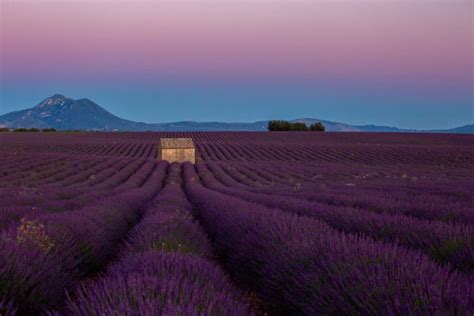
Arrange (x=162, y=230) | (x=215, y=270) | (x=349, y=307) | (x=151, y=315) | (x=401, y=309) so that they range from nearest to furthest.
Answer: (x=151, y=315) < (x=401, y=309) < (x=349, y=307) < (x=215, y=270) < (x=162, y=230)

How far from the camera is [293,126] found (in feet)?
318

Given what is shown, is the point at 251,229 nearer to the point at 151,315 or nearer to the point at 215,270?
the point at 215,270

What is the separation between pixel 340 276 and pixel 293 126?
314ft

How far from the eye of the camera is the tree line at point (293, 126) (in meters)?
96.8

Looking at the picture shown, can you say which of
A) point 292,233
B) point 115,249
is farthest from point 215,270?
point 115,249

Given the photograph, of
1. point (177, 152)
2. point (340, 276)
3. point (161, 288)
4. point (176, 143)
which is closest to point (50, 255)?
point (161, 288)

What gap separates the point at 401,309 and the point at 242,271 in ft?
10.0

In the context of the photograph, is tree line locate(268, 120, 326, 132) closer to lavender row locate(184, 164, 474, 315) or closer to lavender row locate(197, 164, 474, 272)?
lavender row locate(197, 164, 474, 272)

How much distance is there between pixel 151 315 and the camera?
5.17 feet

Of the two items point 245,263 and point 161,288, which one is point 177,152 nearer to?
point 245,263

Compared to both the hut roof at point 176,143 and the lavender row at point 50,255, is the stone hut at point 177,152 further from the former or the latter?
the lavender row at point 50,255

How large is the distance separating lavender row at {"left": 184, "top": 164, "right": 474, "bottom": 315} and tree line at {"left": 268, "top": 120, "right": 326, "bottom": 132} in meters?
92.8

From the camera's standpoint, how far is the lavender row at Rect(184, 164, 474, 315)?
6.00 feet

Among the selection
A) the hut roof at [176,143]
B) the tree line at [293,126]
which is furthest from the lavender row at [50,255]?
the tree line at [293,126]
